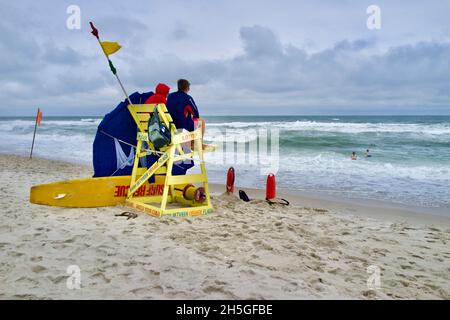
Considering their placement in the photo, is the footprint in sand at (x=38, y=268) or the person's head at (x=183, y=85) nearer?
the footprint in sand at (x=38, y=268)

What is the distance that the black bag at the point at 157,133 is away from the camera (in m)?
5.14

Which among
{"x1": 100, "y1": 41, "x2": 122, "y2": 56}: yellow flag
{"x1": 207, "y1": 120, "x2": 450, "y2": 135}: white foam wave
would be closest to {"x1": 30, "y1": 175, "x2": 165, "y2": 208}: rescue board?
{"x1": 100, "y1": 41, "x2": 122, "y2": 56}: yellow flag

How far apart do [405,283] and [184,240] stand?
2289 millimetres

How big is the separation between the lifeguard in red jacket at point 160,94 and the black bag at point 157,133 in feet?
1.54

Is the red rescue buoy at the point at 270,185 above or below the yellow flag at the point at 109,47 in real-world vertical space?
below

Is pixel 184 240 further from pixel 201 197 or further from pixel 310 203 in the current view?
pixel 310 203

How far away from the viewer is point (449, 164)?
14.1m

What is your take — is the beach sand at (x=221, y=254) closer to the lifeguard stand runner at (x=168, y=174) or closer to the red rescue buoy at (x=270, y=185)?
the lifeguard stand runner at (x=168, y=174)

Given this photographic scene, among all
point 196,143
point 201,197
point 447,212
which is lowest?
point 447,212

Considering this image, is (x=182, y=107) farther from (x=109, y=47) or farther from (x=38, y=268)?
(x=38, y=268)

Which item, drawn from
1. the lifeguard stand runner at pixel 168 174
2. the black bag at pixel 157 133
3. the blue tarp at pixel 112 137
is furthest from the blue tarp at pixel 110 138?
the black bag at pixel 157 133

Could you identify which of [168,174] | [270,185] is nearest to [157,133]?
[168,174]
